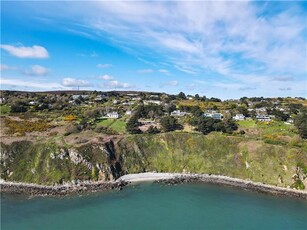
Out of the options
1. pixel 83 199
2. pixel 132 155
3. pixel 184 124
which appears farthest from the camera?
pixel 184 124

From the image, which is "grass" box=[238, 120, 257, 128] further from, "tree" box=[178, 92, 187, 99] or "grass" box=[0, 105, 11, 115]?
"grass" box=[0, 105, 11, 115]

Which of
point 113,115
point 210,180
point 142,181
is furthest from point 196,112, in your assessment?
point 142,181

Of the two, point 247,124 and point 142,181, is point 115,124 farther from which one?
point 247,124

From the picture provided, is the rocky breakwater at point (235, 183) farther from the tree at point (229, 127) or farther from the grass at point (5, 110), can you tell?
the grass at point (5, 110)

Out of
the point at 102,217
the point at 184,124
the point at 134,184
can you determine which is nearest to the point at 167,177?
the point at 134,184

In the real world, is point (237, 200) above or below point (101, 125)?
below

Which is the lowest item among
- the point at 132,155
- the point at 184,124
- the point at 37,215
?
the point at 37,215

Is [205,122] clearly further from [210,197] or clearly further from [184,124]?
[210,197]
